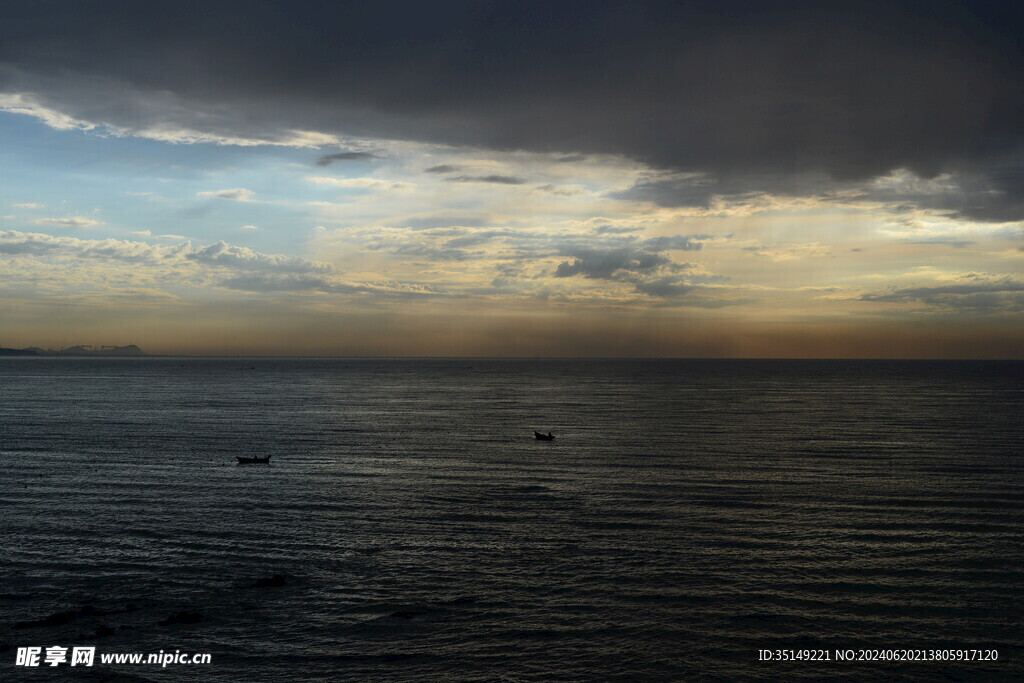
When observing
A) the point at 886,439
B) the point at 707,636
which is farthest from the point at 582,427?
the point at 707,636

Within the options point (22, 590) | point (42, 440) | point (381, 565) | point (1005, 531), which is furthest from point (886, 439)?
point (42, 440)

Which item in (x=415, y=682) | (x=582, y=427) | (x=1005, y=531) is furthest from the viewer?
(x=582, y=427)

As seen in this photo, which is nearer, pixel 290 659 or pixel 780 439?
pixel 290 659

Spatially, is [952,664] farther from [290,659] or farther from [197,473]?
[197,473]

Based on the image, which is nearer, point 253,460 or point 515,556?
point 515,556

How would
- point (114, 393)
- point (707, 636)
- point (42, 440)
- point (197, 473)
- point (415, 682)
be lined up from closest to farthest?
1. point (415, 682)
2. point (707, 636)
3. point (197, 473)
4. point (42, 440)
5. point (114, 393)

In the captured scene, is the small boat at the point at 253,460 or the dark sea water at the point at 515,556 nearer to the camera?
the dark sea water at the point at 515,556

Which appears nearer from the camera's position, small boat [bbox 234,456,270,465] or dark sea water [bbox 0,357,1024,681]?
dark sea water [bbox 0,357,1024,681]

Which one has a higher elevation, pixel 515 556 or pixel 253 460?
pixel 253 460
